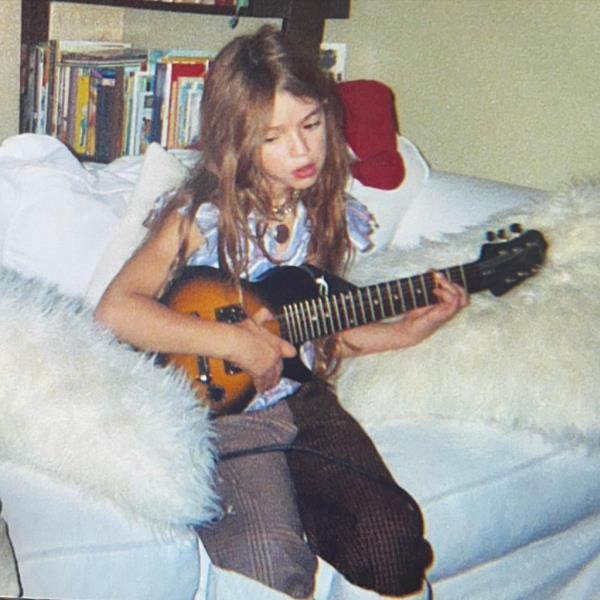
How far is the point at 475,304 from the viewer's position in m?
1.39

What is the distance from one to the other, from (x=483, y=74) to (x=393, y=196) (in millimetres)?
543

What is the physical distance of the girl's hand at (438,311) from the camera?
4.44 ft

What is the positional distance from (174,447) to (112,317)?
0.88 ft

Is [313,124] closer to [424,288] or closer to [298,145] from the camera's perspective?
[298,145]

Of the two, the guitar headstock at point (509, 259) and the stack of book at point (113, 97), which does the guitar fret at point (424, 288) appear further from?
the stack of book at point (113, 97)

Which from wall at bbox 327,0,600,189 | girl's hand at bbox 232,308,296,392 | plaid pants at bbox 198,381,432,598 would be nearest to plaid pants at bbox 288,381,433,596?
plaid pants at bbox 198,381,432,598

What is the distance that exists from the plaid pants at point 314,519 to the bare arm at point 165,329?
0.35ft

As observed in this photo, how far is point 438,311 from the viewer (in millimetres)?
1366

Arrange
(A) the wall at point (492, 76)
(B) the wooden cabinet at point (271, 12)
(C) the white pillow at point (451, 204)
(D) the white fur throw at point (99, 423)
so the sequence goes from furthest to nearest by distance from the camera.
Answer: (B) the wooden cabinet at point (271, 12) → (A) the wall at point (492, 76) → (C) the white pillow at point (451, 204) → (D) the white fur throw at point (99, 423)

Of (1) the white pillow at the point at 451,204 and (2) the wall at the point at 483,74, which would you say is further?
(2) the wall at the point at 483,74

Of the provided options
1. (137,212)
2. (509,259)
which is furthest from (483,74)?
(137,212)

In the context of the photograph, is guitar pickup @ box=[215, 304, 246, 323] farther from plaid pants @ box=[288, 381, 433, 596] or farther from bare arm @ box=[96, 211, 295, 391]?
plaid pants @ box=[288, 381, 433, 596]

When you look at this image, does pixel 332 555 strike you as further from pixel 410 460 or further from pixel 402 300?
pixel 402 300

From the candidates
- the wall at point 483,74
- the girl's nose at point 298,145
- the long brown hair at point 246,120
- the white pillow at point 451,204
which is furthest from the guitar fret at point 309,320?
the wall at point 483,74
